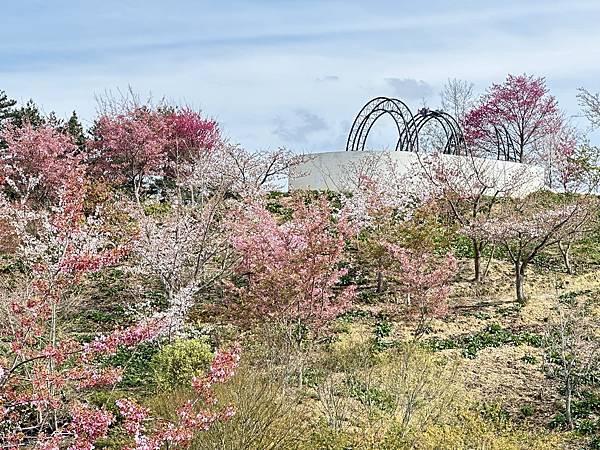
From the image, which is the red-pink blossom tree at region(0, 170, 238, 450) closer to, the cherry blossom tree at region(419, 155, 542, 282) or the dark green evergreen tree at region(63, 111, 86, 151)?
the cherry blossom tree at region(419, 155, 542, 282)

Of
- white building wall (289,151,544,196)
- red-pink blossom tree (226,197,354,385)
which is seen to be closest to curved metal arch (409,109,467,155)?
white building wall (289,151,544,196)

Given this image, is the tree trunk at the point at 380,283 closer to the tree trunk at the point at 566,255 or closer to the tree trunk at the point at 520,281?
the tree trunk at the point at 520,281

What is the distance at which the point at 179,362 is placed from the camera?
9.02 metres

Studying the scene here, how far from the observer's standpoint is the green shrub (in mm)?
8836

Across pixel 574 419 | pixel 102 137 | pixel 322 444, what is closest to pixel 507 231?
pixel 574 419

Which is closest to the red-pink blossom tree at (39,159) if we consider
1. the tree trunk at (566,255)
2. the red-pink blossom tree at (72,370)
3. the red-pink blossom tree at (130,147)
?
the red-pink blossom tree at (130,147)

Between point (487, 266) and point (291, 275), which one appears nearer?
point (291, 275)

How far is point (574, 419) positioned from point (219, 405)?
196 inches

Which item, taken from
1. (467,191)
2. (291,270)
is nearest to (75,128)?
(467,191)

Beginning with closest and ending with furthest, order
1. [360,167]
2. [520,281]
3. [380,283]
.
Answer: [520,281] < [380,283] < [360,167]

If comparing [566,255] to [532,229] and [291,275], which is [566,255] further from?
[291,275]

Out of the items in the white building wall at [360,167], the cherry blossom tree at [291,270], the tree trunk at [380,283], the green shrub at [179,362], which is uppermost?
the white building wall at [360,167]

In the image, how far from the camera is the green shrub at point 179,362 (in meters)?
8.84

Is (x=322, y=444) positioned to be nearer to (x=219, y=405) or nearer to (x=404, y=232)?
(x=219, y=405)
